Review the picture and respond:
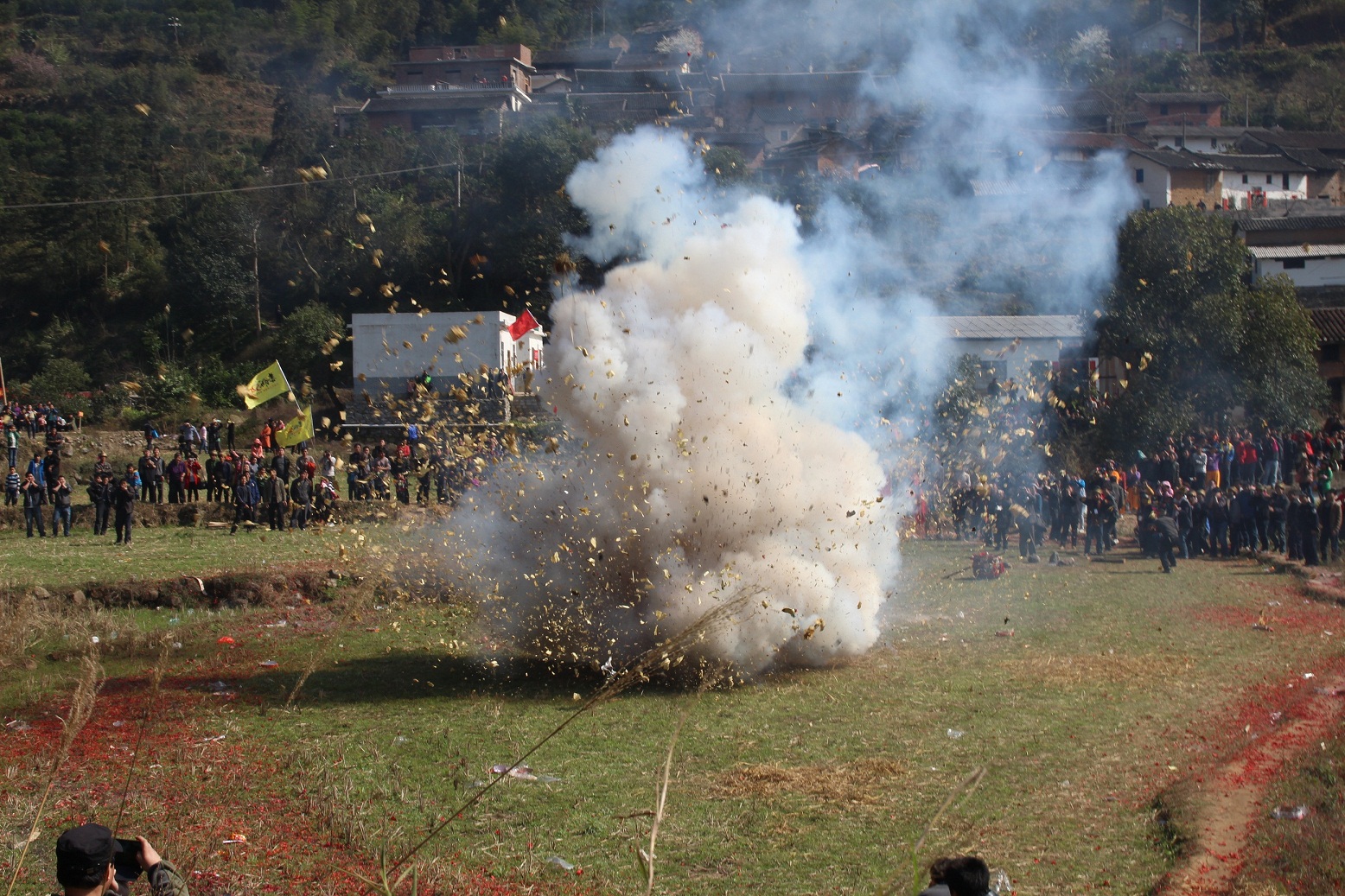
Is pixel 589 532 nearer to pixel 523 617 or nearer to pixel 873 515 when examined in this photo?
pixel 523 617

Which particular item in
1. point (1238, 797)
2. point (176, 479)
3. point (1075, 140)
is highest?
point (1075, 140)

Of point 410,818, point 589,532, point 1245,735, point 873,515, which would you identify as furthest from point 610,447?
point 1245,735

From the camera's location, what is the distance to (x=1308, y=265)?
54.1 metres

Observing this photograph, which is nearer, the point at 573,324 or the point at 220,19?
the point at 573,324

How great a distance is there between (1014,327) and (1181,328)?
489 cm

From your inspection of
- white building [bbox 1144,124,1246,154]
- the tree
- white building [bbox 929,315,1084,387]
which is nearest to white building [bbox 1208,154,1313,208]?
white building [bbox 1144,124,1246,154]

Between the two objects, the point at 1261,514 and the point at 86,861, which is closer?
the point at 86,861

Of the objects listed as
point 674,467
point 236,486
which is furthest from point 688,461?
point 236,486

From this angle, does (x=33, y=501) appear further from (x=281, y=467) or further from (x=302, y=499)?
(x=302, y=499)

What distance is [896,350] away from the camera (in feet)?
78.1

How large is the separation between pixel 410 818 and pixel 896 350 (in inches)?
642

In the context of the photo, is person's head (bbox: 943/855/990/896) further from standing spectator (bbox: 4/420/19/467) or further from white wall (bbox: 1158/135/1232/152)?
white wall (bbox: 1158/135/1232/152)

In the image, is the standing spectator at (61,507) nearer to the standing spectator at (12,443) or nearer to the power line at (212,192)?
the standing spectator at (12,443)

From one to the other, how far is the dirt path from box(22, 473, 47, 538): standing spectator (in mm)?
26550
